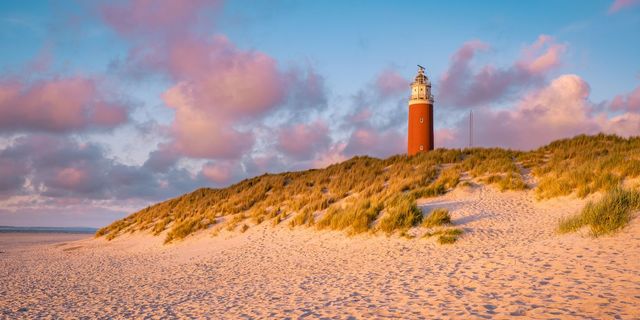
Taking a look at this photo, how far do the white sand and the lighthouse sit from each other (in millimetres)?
18759

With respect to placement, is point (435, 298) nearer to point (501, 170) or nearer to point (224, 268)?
point (224, 268)

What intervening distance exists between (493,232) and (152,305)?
9.84 meters

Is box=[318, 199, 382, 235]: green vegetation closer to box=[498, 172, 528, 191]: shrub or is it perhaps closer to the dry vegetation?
the dry vegetation

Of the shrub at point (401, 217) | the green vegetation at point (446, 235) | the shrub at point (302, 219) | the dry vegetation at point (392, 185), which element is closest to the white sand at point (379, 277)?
the green vegetation at point (446, 235)

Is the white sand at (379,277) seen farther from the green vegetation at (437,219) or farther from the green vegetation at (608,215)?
the green vegetation at (437,219)

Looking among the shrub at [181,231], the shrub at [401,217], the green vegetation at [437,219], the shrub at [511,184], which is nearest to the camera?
the green vegetation at [437,219]

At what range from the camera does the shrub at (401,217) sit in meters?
15.0

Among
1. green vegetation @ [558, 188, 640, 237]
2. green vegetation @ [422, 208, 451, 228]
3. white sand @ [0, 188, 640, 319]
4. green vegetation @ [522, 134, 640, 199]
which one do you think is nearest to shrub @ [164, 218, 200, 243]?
white sand @ [0, 188, 640, 319]

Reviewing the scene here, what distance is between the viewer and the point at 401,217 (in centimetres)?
1535

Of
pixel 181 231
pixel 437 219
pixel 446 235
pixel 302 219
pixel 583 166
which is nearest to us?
pixel 446 235

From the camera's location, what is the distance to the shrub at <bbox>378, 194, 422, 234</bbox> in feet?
49.2

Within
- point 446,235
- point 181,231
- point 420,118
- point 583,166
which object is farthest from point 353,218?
point 420,118

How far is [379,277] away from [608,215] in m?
6.13

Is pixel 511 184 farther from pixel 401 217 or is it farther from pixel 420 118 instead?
pixel 420 118
